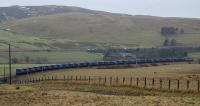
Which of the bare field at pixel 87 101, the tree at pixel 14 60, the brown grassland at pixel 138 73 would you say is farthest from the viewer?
the tree at pixel 14 60

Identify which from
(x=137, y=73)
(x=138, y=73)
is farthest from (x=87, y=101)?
(x=137, y=73)

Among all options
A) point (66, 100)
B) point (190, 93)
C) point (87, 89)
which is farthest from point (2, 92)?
point (190, 93)

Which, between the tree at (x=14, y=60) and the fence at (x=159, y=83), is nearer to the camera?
the fence at (x=159, y=83)

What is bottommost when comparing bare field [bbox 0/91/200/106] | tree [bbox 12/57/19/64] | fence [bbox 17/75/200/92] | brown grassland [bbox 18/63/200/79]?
tree [bbox 12/57/19/64]

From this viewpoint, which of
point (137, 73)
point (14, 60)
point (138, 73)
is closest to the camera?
point (138, 73)

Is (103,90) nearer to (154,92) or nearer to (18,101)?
(154,92)

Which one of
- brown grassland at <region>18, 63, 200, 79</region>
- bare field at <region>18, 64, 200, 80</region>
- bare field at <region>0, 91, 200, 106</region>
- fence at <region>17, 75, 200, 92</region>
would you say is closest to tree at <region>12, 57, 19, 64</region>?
brown grassland at <region>18, 63, 200, 79</region>

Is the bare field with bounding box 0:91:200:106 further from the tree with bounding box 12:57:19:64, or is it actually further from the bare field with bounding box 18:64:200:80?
the tree with bounding box 12:57:19:64

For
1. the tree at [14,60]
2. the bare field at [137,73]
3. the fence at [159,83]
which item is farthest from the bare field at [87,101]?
the tree at [14,60]

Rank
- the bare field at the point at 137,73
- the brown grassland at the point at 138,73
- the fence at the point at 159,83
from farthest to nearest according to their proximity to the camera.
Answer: the brown grassland at the point at 138,73, the bare field at the point at 137,73, the fence at the point at 159,83

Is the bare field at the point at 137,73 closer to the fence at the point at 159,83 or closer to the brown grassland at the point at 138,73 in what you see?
the brown grassland at the point at 138,73

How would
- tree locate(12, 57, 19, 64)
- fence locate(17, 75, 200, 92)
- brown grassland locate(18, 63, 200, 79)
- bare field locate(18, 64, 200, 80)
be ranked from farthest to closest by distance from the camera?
1. tree locate(12, 57, 19, 64)
2. brown grassland locate(18, 63, 200, 79)
3. bare field locate(18, 64, 200, 80)
4. fence locate(17, 75, 200, 92)

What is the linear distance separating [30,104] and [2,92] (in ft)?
51.9

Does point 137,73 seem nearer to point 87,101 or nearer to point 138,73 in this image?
point 138,73
